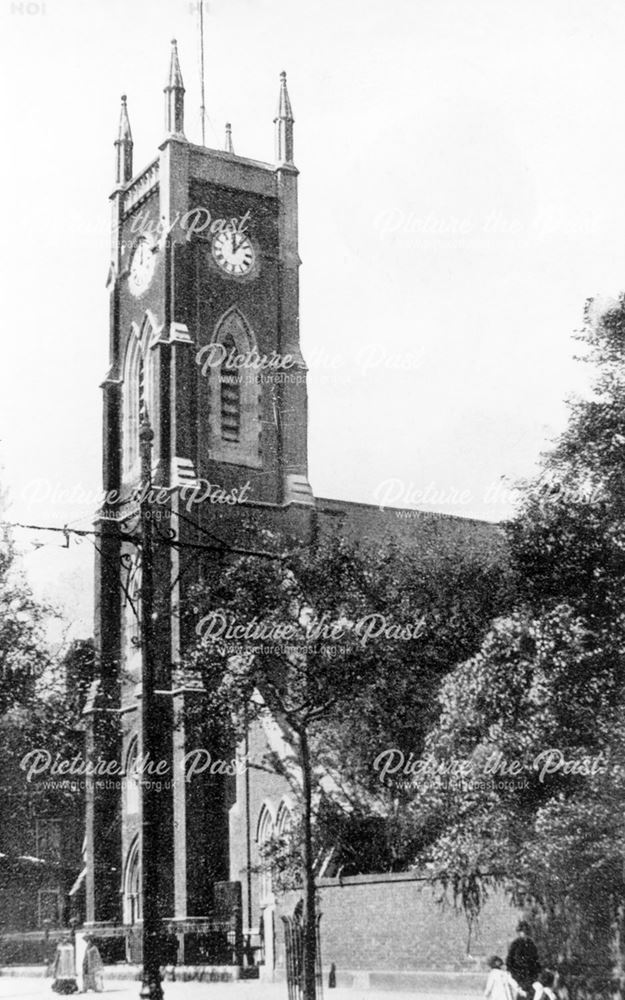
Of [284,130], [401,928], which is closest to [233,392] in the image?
[284,130]

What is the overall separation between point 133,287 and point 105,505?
27.3 feet

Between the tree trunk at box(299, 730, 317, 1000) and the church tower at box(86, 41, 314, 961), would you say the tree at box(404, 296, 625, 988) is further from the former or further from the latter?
the church tower at box(86, 41, 314, 961)

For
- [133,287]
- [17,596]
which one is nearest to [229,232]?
[133,287]

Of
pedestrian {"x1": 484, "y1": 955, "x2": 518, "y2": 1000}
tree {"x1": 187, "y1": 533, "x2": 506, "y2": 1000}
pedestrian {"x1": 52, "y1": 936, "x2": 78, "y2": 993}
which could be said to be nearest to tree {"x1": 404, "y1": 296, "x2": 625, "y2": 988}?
pedestrian {"x1": 484, "y1": 955, "x2": 518, "y2": 1000}

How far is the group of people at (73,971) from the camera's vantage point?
94.4ft

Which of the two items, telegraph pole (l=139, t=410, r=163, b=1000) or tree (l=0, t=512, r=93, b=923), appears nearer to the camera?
telegraph pole (l=139, t=410, r=163, b=1000)

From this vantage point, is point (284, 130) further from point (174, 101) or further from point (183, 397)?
point (183, 397)

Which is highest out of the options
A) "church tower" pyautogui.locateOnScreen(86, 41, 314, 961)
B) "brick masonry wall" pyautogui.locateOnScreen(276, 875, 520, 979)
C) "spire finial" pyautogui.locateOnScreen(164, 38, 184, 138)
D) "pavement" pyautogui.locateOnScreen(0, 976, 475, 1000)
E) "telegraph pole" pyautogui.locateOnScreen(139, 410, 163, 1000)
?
"spire finial" pyautogui.locateOnScreen(164, 38, 184, 138)

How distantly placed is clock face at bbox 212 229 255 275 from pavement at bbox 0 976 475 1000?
24.0 metres

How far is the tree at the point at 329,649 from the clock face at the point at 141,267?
1874 centimetres

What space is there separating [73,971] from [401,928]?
9.26 metres

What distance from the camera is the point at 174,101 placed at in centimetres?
4509

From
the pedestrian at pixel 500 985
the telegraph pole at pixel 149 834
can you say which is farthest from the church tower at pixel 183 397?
the pedestrian at pixel 500 985

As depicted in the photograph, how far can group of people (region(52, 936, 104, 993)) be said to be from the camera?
94.4ft
